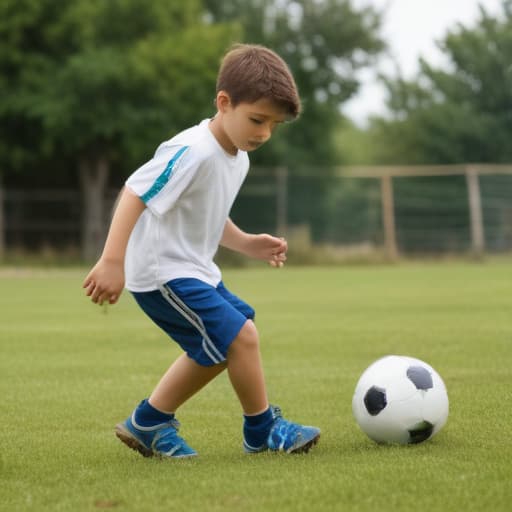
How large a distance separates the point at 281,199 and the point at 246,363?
25.8 m

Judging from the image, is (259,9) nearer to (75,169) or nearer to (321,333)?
(75,169)

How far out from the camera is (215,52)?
1203 inches

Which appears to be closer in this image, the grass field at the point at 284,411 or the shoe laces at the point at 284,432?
the grass field at the point at 284,411

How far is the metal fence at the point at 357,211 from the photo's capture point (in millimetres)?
30203

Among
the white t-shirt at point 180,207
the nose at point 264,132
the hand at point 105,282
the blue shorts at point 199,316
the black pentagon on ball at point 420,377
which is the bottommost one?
the black pentagon on ball at point 420,377

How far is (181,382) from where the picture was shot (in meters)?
4.75

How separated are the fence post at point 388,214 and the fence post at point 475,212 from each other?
1973 mm

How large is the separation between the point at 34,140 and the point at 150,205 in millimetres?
26463

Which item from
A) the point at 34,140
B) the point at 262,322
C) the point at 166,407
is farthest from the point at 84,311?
the point at 34,140

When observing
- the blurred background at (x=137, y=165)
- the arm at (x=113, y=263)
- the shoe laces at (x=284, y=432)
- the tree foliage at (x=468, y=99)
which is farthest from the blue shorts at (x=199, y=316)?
the tree foliage at (x=468, y=99)

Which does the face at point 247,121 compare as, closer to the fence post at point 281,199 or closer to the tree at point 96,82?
the tree at point 96,82

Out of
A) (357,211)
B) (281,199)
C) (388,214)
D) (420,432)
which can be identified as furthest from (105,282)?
(357,211)

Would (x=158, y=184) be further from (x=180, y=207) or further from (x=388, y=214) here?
(x=388, y=214)

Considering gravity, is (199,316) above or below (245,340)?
above
